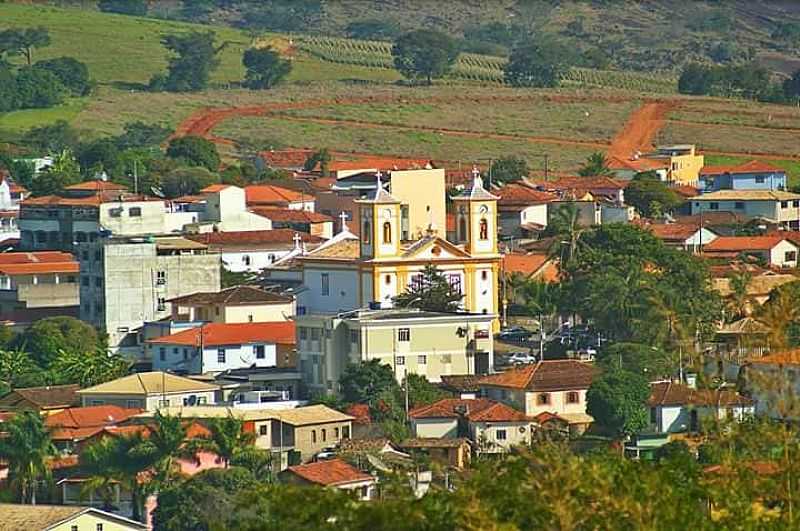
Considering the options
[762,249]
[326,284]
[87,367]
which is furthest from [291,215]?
[87,367]

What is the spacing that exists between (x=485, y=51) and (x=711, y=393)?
4966 inches

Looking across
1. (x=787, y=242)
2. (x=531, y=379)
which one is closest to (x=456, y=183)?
(x=787, y=242)

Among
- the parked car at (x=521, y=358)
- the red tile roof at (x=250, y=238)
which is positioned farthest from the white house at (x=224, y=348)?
the red tile roof at (x=250, y=238)

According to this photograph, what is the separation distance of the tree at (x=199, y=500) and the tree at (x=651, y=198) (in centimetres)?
3740

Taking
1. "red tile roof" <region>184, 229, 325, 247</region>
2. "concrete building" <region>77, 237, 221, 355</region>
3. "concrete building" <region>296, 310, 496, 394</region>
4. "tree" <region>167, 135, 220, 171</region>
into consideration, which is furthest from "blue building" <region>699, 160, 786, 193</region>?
"concrete building" <region>296, 310, 496, 394</region>

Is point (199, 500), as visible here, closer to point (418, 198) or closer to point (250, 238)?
point (418, 198)

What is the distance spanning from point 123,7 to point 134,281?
316 feet

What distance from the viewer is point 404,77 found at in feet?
422

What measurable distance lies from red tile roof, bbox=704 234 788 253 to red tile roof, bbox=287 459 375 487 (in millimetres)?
27033

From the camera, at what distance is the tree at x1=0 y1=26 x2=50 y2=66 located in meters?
126

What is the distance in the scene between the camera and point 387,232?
62.2 metres

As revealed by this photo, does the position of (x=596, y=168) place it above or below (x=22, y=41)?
below

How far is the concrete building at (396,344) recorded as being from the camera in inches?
2250

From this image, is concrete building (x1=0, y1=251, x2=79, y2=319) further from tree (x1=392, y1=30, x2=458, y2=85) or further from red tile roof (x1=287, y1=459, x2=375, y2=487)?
tree (x1=392, y1=30, x2=458, y2=85)
